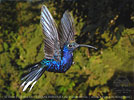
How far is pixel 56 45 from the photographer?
Result: 52 cm

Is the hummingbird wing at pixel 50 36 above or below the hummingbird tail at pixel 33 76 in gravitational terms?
above

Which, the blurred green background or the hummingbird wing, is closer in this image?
the hummingbird wing

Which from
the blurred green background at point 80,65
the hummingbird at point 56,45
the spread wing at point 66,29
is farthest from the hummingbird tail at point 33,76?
the blurred green background at point 80,65

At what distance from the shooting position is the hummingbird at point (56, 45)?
0.49m

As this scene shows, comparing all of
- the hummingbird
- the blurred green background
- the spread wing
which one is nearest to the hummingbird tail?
the hummingbird

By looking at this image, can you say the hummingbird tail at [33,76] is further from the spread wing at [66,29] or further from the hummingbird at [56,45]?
the spread wing at [66,29]

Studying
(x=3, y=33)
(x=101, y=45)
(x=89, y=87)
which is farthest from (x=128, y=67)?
(x=3, y=33)

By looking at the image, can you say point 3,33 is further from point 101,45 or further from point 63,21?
point 63,21

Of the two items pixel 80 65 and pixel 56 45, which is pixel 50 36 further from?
pixel 80 65

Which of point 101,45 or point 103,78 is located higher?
point 101,45

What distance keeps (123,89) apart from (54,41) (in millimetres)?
2196

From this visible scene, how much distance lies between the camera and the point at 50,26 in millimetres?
492

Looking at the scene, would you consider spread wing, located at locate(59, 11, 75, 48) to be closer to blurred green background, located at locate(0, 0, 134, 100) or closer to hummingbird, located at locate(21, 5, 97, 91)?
hummingbird, located at locate(21, 5, 97, 91)

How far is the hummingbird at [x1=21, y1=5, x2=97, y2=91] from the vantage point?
0.49m
